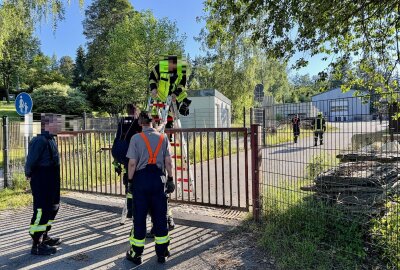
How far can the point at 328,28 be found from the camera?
6.00m

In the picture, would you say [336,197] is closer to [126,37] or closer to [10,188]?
[10,188]

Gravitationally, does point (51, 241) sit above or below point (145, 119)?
below

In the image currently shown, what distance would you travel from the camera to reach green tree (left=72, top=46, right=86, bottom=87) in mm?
53094

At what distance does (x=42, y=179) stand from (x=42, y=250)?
3.20 ft

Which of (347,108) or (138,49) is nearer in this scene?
(347,108)

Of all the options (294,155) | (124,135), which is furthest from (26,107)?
(294,155)

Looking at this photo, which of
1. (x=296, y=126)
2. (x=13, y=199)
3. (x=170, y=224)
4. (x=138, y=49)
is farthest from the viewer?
(x=138, y=49)

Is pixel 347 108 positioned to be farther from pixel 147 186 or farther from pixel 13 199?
pixel 13 199

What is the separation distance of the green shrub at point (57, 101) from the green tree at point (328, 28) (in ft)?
108

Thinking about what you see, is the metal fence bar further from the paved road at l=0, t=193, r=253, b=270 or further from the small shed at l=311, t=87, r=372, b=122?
the small shed at l=311, t=87, r=372, b=122

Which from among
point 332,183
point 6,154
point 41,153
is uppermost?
point 41,153

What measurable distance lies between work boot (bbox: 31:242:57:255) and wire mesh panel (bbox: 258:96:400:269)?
2.99 meters

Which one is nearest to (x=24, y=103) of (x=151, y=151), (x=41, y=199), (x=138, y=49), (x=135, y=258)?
(x=41, y=199)

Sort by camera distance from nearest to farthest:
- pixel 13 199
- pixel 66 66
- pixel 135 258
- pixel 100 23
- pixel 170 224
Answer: pixel 135 258
pixel 170 224
pixel 13 199
pixel 100 23
pixel 66 66
